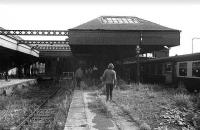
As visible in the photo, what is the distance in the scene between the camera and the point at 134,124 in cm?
775

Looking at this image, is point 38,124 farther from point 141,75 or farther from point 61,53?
point 61,53

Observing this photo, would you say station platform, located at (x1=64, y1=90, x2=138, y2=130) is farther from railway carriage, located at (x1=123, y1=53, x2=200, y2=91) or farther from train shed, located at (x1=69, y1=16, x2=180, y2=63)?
train shed, located at (x1=69, y1=16, x2=180, y2=63)

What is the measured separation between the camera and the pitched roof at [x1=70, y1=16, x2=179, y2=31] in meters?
26.8

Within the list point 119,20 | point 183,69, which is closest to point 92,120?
point 183,69

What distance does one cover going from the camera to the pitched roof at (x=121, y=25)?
2677cm

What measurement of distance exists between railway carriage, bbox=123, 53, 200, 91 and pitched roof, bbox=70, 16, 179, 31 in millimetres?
3941

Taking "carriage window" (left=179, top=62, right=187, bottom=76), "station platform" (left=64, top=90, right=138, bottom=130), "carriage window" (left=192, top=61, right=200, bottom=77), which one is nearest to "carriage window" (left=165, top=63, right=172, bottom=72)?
"carriage window" (left=179, top=62, right=187, bottom=76)

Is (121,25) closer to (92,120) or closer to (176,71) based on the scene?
(176,71)

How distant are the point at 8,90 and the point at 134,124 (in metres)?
14.5

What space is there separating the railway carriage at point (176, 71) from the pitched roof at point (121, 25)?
394 cm

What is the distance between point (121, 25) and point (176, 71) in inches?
463

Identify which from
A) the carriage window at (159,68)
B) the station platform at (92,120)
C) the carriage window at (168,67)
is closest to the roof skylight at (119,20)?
the carriage window at (159,68)

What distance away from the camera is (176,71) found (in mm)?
17922

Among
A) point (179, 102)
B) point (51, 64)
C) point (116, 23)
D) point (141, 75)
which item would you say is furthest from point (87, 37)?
point (51, 64)
